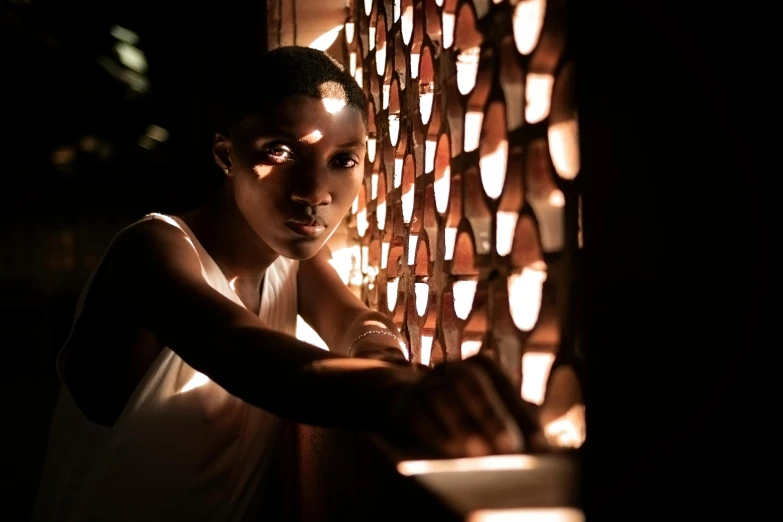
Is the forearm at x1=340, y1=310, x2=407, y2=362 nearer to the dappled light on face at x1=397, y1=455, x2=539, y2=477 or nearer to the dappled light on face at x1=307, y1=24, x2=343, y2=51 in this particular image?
the dappled light on face at x1=397, y1=455, x2=539, y2=477

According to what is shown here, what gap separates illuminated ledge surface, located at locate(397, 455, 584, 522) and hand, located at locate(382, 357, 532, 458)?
Answer: 0.5 inches

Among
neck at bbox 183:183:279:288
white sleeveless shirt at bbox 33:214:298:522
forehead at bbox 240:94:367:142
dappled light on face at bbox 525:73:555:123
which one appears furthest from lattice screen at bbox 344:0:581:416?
white sleeveless shirt at bbox 33:214:298:522

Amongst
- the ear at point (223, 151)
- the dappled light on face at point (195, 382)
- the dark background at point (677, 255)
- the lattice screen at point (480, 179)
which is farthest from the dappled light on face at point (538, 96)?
the dappled light on face at point (195, 382)

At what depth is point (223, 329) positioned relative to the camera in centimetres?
73

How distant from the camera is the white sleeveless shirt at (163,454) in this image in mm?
1112

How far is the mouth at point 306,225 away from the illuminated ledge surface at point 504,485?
0.49 m

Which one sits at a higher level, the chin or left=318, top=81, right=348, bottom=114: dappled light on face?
left=318, top=81, right=348, bottom=114: dappled light on face

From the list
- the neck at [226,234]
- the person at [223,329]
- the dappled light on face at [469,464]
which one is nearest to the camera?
the dappled light on face at [469,464]

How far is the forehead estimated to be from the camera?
991 millimetres

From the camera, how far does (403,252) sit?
3.67 feet

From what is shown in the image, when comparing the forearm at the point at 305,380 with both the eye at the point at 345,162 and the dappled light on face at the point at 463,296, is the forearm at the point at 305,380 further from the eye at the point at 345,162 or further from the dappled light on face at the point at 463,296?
the eye at the point at 345,162

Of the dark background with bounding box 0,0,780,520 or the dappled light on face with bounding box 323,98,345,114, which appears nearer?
the dark background with bounding box 0,0,780,520

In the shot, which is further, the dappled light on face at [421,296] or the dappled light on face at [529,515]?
the dappled light on face at [421,296]

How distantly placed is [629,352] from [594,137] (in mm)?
139
